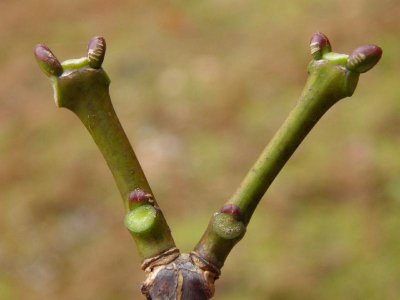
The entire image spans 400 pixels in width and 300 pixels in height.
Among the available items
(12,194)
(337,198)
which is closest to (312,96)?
(337,198)

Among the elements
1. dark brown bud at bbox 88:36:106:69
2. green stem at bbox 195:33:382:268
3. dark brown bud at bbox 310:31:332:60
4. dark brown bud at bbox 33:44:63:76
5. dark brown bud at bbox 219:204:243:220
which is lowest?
dark brown bud at bbox 219:204:243:220

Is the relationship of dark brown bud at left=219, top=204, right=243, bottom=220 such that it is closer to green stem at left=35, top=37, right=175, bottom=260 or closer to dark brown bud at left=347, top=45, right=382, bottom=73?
green stem at left=35, top=37, right=175, bottom=260

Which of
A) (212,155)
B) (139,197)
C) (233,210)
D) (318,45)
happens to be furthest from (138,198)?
(212,155)

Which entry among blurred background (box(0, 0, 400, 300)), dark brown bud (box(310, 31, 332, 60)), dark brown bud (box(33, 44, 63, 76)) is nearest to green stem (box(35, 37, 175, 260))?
dark brown bud (box(33, 44, 63, 76))

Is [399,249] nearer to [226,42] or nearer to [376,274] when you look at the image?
[376,274]

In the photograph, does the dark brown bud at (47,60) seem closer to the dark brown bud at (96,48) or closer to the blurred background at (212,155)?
the dark brown bud at (96,48)

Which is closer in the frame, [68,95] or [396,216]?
[68,95]

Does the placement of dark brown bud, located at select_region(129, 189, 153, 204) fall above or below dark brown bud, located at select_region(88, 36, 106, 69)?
below
